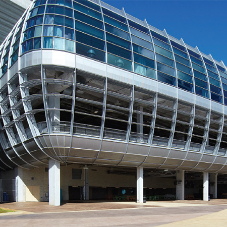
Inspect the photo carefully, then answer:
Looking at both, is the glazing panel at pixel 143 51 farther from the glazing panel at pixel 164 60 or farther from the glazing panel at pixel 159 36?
the glazing panel at pixel 159 36

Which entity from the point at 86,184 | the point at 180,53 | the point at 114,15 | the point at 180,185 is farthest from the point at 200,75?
the point at 86,184

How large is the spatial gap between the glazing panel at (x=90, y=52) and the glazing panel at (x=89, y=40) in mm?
523

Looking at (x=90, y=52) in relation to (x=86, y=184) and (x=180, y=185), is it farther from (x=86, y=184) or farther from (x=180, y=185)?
(x=180, y=185)

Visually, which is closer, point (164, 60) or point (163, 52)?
point (164, 60)

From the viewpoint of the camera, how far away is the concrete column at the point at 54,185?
28938 mm

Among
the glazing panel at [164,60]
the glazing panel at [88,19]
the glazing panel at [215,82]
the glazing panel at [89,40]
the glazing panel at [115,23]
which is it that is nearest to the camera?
the glazing panel at [89,40]

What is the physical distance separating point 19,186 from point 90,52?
18464mm

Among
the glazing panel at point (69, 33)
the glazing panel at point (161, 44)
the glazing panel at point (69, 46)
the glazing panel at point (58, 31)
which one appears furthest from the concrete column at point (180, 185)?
the glazing panel at point (58, 31)

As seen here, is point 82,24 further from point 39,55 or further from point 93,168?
point 93,168

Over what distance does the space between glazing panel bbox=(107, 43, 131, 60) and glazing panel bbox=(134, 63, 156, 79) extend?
1443mm

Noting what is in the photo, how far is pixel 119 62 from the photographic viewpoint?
32500 mm

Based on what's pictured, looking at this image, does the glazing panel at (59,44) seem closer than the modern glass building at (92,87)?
Yes

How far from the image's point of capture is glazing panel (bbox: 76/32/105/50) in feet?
98.9

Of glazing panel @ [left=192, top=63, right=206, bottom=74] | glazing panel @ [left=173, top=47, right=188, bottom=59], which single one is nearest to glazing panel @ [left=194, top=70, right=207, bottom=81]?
glazing panel @ [left=192, top=63, right=206, bottom=74]
